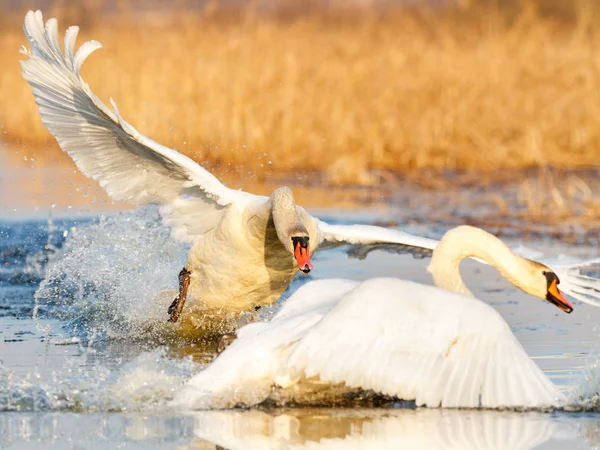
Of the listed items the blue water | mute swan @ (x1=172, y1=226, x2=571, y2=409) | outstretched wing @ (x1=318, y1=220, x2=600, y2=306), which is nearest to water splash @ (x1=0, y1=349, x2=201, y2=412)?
the blue water

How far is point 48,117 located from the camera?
29.1 ft

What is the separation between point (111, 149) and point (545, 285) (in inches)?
136

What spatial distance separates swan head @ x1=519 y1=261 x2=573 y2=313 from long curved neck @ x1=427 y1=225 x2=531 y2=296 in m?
0.05

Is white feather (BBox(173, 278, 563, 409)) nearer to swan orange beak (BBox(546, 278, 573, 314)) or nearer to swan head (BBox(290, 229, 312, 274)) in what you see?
swan orange beak (BBox(546, 278, 573, 314))

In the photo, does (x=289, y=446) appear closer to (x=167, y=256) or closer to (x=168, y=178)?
(x=168, y=178)

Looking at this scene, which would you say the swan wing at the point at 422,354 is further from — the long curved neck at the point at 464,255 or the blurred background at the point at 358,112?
the blurred background at the point at 358,112

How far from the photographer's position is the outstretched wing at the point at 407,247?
8.39 metres

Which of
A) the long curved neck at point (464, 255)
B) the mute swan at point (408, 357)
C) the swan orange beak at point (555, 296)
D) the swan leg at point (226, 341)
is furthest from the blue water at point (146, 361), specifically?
the long curved neck at point (464, 255)

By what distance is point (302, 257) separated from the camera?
7512 mm

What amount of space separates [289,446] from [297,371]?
0.66m

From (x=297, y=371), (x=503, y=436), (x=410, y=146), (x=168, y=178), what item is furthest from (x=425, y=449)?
(x=410, y=146)

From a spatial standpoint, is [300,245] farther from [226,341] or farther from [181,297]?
[181,297]

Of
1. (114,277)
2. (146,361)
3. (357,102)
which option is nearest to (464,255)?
(146,361)

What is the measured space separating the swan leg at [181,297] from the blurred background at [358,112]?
5571 mm
